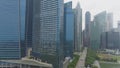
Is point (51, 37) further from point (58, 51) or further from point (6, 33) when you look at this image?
point (6, 33)

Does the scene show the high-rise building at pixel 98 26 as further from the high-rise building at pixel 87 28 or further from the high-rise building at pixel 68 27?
the high-rise building at pixel 68 27

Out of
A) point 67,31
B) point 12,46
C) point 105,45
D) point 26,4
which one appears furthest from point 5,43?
point 105,45

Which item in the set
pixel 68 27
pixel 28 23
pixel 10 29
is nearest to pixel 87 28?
pixel 68 27

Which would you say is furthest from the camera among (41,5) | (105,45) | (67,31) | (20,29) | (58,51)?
(105,45)

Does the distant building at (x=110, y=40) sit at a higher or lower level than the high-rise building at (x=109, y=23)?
lower

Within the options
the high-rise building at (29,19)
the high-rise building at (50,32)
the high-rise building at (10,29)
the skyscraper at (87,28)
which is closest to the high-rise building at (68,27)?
the high-rise building at (29,19)
